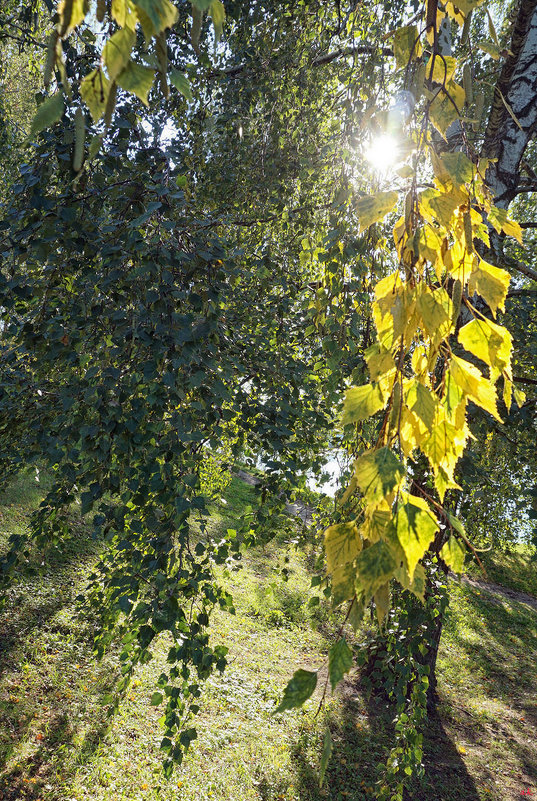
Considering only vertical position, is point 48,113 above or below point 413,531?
above

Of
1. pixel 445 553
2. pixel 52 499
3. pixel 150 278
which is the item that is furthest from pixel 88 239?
pixel 445 553

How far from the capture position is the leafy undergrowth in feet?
11.7

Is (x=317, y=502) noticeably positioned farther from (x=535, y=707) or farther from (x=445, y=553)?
(x=535, y=707)

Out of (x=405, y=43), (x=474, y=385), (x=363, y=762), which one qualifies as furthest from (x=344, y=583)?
(x=363, y=762)

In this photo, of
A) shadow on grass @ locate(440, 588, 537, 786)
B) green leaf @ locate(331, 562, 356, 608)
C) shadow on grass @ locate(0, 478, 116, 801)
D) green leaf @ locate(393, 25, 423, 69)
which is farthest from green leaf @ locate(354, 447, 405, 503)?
shadow on grass @ locate(440, 588, 537, 786)

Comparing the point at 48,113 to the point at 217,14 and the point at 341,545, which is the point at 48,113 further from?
the point at 341,545

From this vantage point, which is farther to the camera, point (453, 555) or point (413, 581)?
point (453, 555)

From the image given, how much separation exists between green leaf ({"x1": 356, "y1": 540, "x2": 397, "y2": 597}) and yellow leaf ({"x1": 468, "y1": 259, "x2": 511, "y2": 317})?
0.33m

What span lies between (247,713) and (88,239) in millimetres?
4196

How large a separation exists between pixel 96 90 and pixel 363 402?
42cm

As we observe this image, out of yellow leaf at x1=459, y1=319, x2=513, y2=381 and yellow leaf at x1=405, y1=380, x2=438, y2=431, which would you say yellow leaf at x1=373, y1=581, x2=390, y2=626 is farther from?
yellow leaf at x1=459, y1=319, x2=513, y2=381

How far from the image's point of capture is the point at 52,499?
8.34 feet

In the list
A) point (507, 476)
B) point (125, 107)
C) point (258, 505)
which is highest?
point (507, 476)

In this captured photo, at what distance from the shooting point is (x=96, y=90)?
1.65 feet
